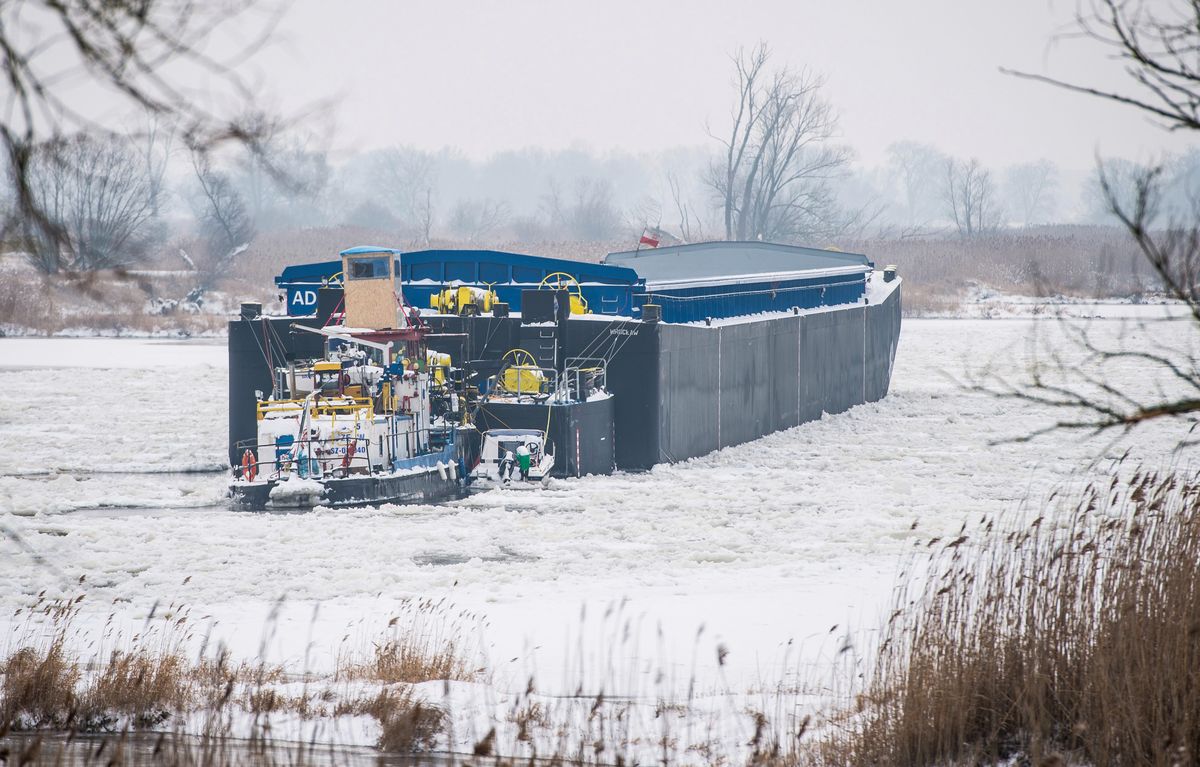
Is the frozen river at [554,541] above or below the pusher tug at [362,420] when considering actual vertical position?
below

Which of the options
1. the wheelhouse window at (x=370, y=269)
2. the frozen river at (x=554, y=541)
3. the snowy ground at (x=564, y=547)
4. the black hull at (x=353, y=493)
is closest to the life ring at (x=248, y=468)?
the black hull at (x=353, y=493)

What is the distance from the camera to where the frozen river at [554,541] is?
37.8ft

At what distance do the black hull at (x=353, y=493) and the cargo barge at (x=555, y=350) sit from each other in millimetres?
712

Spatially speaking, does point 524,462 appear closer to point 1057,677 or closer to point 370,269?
point 370,269

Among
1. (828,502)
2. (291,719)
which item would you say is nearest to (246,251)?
(828,502)

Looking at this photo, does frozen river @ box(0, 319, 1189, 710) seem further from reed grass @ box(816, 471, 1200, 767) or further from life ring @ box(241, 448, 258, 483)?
reed grass @ box(816, 471, 1200, 767)

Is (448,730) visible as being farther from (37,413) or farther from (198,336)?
(198,336)

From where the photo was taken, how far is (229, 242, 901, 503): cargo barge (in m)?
21.8

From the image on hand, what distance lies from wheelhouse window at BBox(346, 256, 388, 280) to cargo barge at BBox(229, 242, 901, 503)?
17mm

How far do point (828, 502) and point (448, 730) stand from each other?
39.1 ft

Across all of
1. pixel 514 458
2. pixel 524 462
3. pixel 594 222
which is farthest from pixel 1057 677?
pixel 594 222

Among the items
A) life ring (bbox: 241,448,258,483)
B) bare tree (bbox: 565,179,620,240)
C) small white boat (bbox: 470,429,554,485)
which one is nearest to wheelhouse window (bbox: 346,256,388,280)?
small white boat (bbox: 470,429,554,485)

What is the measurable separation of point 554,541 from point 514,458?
4.98 metres

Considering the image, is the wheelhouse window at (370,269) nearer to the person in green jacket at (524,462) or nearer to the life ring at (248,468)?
the life ring at (248,468)
